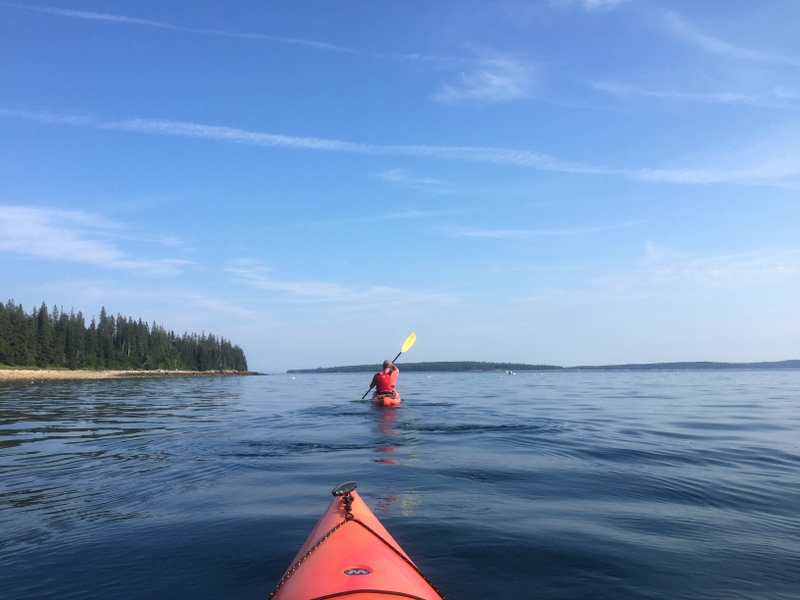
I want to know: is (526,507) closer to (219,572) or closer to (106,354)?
(219,572)

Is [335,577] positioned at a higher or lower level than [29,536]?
higher

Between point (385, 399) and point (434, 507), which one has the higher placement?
point (385, 399)

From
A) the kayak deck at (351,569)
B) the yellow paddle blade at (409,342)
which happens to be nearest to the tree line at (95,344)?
the yellow paddle blade at (409,342)

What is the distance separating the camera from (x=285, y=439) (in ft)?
48.4

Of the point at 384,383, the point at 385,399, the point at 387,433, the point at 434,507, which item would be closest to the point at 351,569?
the point at 434,507

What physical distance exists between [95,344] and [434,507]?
114692mm

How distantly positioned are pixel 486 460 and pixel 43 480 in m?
8.62

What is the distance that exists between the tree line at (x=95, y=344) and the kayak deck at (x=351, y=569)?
→ 3842 inches

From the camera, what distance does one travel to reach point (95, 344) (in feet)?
344

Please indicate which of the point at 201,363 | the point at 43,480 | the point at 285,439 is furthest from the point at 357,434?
the point at 201,363

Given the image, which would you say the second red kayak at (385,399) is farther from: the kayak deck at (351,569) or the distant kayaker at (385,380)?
the kayak deck at (351,569)

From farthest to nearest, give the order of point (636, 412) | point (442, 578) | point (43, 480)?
point (636, 412) < point (43, 480) < point (442, 578)

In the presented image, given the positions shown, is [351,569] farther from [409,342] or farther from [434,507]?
[409,342]

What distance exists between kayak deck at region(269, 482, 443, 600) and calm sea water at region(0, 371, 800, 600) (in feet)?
3.99
